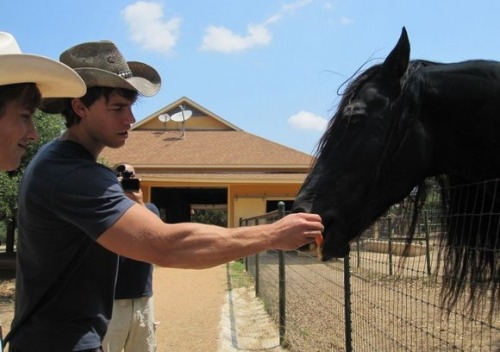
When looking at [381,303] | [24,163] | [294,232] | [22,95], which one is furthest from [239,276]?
[22,95]

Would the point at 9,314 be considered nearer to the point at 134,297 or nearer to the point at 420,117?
the point at 134,297

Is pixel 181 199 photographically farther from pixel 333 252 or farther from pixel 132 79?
pixel 333 252

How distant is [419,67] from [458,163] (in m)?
0.45

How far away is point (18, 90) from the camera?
5.55 ft

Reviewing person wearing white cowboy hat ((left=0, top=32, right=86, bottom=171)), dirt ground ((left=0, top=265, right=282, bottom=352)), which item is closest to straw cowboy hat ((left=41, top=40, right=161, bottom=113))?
person wearing white cowboy hat ((left=0, top=32, right=86, bottom=171))

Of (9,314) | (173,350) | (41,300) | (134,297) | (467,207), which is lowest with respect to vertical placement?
(9,314)

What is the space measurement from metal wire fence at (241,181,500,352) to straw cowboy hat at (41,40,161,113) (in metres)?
1.40

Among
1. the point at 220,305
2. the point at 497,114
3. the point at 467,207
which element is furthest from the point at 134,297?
the point at 220,305

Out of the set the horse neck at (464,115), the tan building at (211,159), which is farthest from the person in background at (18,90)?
the tan building at (211,159)

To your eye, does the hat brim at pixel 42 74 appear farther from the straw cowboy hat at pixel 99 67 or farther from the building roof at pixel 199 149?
the building roof at pixel 199 149

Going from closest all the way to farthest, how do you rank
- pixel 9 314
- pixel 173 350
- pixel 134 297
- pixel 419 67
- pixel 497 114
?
pixel 497 114 < pixel 419 67 < pixel 134 297 < pixel 173 350 < pixel 9 314

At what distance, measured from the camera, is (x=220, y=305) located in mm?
10023

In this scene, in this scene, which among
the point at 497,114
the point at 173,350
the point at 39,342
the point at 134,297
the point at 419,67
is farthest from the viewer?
the point at 173,350

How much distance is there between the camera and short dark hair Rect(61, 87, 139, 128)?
2.10 metres
